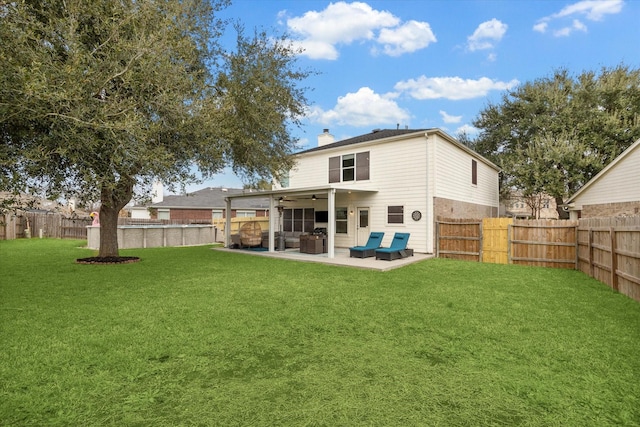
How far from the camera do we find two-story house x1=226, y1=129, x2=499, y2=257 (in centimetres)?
1380

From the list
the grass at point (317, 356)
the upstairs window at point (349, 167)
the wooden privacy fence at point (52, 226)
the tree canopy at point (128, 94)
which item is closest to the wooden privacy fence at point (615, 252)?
the grass at point (317, 356)

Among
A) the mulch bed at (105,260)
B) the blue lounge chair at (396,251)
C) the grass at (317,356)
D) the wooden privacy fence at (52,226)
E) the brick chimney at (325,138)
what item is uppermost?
the brick chimney at (325,138)

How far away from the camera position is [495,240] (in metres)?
12.4

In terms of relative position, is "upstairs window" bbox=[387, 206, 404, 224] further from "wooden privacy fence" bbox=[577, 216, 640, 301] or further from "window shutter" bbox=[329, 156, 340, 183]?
"wooden privacy fence" bbox=[577, 216, 640, 301]

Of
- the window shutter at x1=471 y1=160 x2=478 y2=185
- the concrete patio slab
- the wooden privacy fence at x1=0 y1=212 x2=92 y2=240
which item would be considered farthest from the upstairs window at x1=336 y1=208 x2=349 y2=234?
the wooden privacy fence at x1=0 y1=212 x2=92 y2=240

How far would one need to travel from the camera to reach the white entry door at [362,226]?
15758 mm

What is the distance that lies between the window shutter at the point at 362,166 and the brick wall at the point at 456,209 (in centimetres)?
357

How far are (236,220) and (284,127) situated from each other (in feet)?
30.7

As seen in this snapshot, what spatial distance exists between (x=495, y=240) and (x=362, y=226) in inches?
225

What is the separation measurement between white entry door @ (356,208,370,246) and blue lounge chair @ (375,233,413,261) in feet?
9.14

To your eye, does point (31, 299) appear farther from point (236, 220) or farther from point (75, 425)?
point (236, 220)

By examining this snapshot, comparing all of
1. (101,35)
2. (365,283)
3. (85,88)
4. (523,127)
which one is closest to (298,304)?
(365,283)

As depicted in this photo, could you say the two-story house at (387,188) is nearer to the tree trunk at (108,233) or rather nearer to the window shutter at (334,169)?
the window shutter at (334,169)

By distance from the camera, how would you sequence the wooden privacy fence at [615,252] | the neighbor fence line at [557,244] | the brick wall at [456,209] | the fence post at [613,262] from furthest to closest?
1. the brick wall at [456,209]
2. the fence post at [613,262]
3. the neighbor fence line at [557,244]
4. the wooden privacy fence at [615,252]
